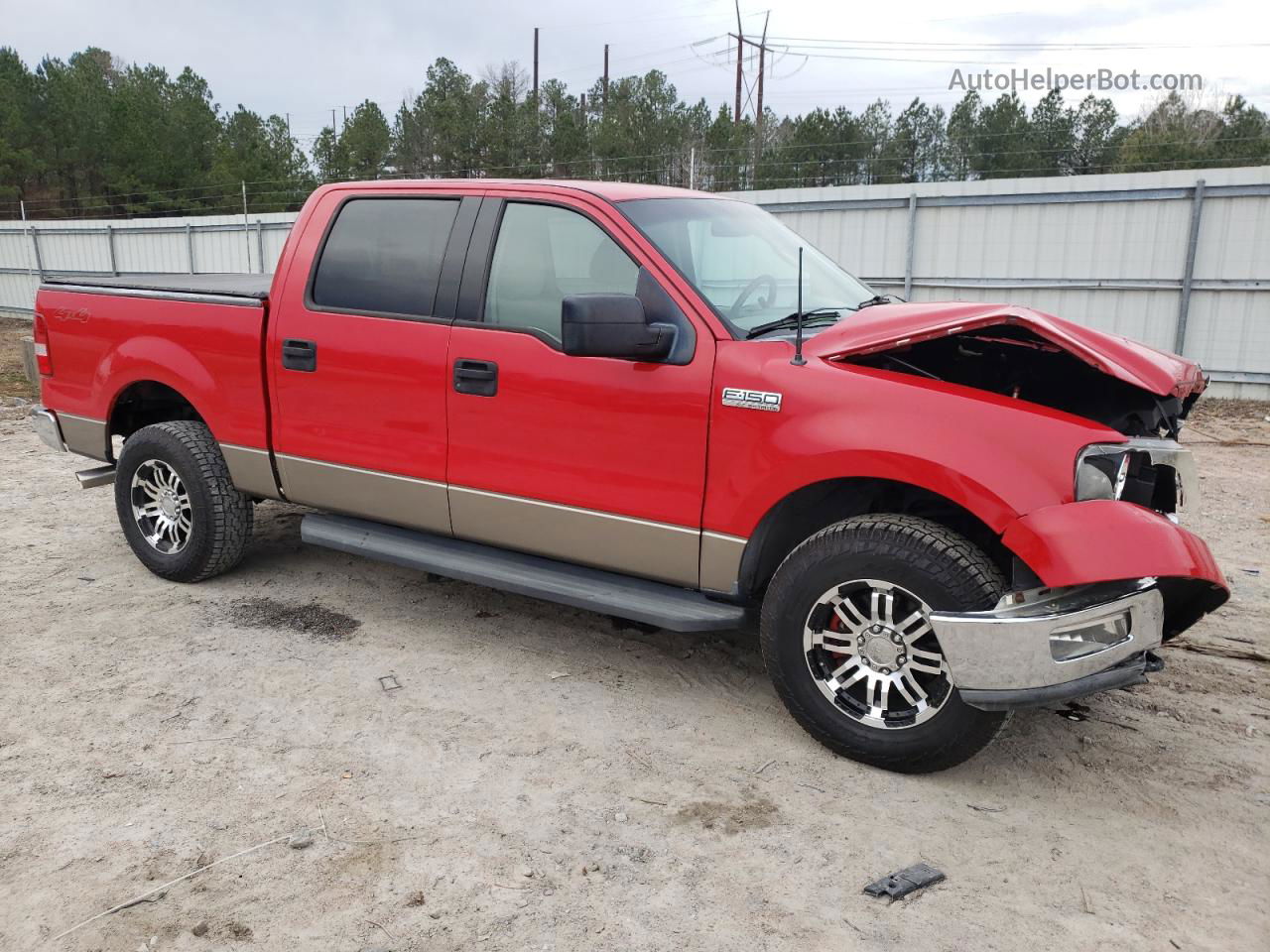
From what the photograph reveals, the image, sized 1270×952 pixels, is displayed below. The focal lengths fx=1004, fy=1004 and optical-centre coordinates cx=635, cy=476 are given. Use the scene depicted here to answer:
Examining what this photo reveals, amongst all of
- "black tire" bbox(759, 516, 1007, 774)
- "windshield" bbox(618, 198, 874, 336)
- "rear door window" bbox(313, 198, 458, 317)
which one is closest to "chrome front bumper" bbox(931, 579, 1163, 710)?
"black tire" bbox(759, 516, 1007, 774)

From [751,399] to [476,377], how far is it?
1.24m

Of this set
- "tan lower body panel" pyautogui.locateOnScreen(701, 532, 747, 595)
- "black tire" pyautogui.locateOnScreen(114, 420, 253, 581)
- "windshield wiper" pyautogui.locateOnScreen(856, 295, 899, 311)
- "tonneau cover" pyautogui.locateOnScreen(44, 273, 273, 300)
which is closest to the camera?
"tan lower body panel" pyautogui.locateOnScreen(701, 532, 747, 595)

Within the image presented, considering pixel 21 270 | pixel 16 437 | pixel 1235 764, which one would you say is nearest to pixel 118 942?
pixel 1235 764

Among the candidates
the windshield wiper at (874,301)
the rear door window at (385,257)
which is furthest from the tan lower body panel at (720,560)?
the rear door window at (385,257)

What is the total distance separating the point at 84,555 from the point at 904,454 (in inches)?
196

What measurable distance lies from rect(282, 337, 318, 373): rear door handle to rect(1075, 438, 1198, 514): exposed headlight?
3.32m

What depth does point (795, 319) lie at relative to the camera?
13.0ft

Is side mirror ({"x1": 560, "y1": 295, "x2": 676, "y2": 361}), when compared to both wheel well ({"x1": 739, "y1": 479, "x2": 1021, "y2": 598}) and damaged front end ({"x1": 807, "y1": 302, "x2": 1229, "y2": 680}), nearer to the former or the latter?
damaged front end ({"x1": 807, "y1": 302, "x2": 1229, "y2": 680})

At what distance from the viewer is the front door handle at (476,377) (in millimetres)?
4168

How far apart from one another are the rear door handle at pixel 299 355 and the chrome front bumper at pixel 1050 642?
9.99ft

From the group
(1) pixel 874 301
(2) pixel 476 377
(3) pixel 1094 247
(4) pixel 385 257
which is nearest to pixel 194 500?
(4) pixel 385 257

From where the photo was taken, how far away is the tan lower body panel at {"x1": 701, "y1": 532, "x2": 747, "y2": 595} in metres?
3.75

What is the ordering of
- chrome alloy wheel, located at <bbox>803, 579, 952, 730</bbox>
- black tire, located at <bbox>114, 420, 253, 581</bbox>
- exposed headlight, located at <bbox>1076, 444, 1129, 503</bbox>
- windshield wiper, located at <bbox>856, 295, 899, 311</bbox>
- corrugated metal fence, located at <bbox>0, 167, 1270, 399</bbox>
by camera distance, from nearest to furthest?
exposed headlight, located at <bbox>1076, 444, 1129, 503</bbox>, chrome alloy wheel, located at <bbox>803, 579, 952, 730</bbox>, windshield wiper, located at <bbox>856, 295, 899, 311</bbox>, black tire, located at <bbox>114, 420, 253, 581</bbox>, corrugated metal fence, located at <bbox>0, 167, 1270, 399</bbox>

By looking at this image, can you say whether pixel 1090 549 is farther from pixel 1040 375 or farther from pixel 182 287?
pixel 182 287
